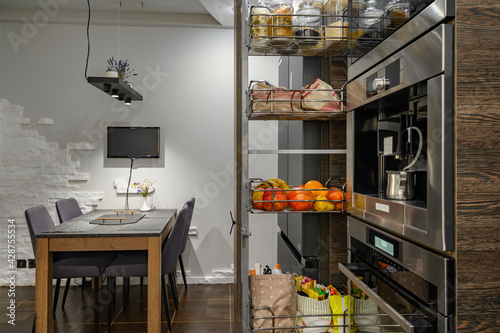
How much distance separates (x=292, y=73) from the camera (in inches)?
81.3

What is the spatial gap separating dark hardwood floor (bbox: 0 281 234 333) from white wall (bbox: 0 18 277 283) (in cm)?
46

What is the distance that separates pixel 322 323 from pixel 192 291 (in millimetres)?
2233

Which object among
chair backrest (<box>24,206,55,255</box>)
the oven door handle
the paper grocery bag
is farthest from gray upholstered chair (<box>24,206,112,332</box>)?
the oven door handle

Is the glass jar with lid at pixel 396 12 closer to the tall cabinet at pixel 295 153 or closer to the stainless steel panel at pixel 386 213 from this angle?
the tall cabinet at pixel 295 153

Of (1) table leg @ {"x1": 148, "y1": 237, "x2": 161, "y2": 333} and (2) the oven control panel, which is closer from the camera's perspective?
(2) the oven control panel

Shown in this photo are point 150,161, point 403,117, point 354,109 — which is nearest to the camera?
point 403,117

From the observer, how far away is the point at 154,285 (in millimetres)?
2402

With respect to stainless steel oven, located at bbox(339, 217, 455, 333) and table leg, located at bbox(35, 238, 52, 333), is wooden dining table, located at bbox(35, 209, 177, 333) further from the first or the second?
stainless steel oven, located at bbox(339, 217, 455, 333)

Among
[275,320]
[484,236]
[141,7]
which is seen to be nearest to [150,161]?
[141,7]

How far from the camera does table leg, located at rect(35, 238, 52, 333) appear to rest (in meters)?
2.30

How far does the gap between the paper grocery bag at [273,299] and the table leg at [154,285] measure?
1.23 meters

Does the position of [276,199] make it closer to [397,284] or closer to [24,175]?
[397,284]

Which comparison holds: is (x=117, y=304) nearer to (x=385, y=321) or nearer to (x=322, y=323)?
(x=322, y=323)

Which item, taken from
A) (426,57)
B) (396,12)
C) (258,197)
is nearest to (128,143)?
(258,197)
